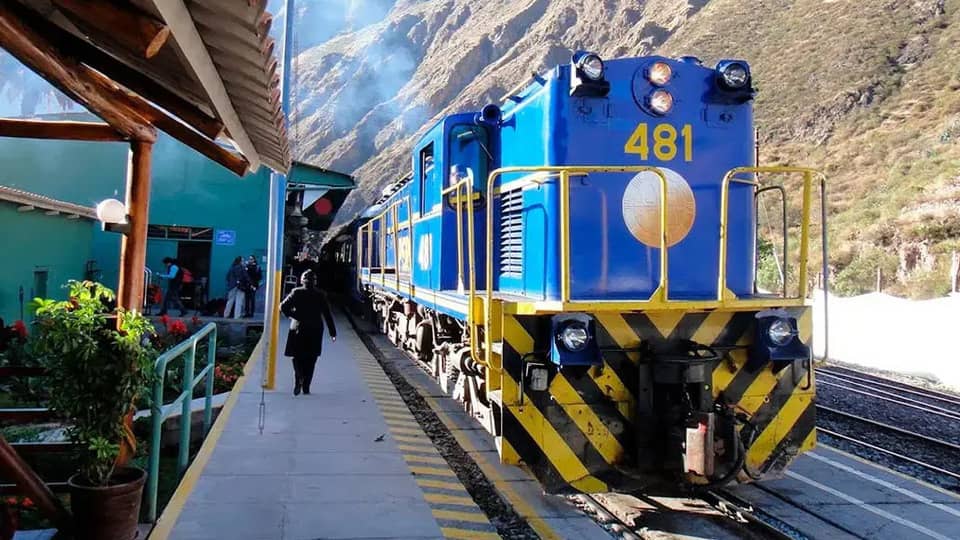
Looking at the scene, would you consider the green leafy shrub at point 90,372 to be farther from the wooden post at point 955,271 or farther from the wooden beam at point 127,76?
the wooden post at point 955,271

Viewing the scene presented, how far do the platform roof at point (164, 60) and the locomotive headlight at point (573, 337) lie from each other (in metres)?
2.22

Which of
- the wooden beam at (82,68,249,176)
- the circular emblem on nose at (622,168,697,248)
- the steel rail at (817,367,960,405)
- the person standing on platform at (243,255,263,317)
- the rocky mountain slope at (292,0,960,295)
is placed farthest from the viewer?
the rocky mountain slope at (292,0,960,295)

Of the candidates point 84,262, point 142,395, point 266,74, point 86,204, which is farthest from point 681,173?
point 86,204

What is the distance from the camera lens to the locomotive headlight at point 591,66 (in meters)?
5.35

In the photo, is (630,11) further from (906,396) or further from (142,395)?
(142,395)

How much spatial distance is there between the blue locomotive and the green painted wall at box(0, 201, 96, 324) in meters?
8.26

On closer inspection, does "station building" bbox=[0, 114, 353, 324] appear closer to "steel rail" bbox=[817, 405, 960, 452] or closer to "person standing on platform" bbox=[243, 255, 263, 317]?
"person standing on platform" bbox=[243, 255, 263, 317]

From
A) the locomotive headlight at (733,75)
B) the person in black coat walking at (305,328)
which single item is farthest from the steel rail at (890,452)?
the person in black coat walking at (305,328)

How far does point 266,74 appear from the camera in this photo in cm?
344

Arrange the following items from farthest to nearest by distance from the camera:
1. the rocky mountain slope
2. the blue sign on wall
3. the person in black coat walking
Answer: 1. the rocky mountain slope
2. the blue sign on wall
3. the person in black coat walking

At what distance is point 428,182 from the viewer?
8.08 m

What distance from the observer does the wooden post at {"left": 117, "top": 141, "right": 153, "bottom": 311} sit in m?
4.56

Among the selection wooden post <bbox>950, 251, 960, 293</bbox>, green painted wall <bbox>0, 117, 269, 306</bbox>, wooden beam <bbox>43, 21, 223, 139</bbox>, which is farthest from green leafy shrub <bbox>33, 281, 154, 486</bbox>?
wooden post <bbox>950, 251, 960, 293</bbox>

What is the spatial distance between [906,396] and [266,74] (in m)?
10.2
